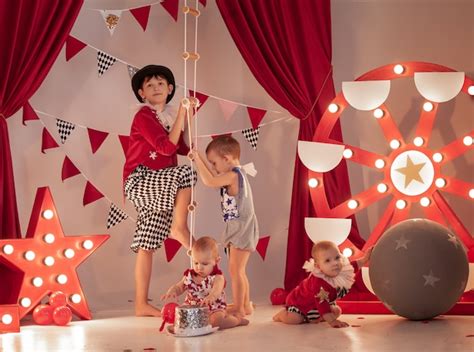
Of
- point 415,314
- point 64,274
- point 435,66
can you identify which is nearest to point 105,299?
point 64,274

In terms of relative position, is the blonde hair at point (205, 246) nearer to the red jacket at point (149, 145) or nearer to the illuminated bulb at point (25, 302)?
the red jacket at point (149, 145)

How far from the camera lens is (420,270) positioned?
4.29 meters

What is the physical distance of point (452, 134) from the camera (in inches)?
221

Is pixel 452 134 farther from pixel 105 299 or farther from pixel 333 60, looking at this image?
pixel 105 299

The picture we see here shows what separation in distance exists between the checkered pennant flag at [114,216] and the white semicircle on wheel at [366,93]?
4.95 ft

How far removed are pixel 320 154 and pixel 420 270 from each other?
43.6 inches

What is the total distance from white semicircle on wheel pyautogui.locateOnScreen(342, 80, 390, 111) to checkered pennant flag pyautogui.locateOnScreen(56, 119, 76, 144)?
64.6 inches

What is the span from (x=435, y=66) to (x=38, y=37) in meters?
2.22

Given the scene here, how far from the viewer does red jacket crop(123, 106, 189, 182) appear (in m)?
4.78

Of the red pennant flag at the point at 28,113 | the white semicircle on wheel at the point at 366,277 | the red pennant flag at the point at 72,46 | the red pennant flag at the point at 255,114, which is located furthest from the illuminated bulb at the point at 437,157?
the red pennant flag at the point at 28,113

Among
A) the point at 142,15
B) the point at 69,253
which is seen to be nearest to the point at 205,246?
the point at 69,253

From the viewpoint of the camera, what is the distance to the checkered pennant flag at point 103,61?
5.46m

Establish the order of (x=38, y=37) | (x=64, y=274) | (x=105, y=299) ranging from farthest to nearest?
1. (x=105, y=299)
2. (x=38, y=37)
3. (x=64, y=274)

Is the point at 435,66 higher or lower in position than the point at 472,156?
higher
